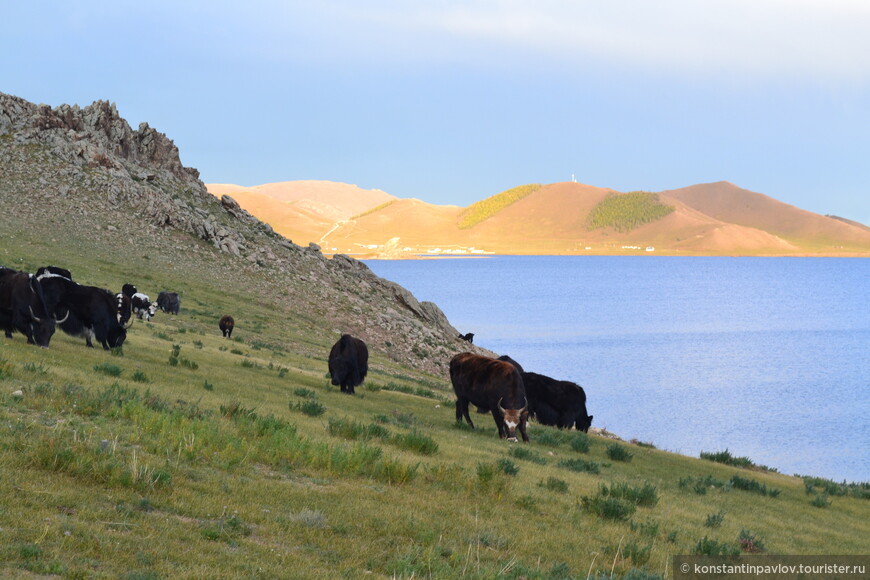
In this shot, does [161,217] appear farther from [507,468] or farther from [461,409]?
[507,468]

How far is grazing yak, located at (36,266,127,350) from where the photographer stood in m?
16.7

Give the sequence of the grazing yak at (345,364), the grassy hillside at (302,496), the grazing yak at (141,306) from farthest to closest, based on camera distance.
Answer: the grazing yak at (141,306)
the grazing yak at (345,364)
the grassy hillside at (302,496)

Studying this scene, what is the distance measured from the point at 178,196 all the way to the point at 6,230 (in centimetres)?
1450

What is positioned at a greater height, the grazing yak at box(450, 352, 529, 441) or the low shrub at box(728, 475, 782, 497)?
the grazing yak at box(450, 352, 529, 441)

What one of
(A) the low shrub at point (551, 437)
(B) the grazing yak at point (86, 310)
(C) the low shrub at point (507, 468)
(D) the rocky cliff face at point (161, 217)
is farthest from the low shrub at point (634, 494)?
(D) the rocky cliff face at point (161, 217)

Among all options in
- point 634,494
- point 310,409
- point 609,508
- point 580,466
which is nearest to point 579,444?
point 580,466

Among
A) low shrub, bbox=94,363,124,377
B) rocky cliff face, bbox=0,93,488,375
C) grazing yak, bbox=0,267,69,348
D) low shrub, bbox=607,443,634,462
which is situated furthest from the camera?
rocky cliff face, bbox=0,93,488,375

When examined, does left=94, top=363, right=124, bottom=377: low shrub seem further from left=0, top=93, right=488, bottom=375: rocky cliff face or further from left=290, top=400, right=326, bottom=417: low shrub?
left=0, top=93, right=488, bottom=375: rocky cliff face

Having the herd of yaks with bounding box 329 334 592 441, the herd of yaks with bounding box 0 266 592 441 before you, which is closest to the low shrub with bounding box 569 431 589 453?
the herd of yaks with bounding box 329 334 592 441

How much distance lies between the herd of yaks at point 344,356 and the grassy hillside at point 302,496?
2.00ft

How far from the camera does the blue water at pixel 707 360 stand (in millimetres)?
37562

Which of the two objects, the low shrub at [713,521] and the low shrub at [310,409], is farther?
the low shrub at [310,409]

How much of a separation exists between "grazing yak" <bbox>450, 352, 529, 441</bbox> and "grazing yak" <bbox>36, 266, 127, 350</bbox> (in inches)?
309

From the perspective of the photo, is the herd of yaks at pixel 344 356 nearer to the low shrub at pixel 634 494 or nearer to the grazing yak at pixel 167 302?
the low shrub at pixel 634 494
